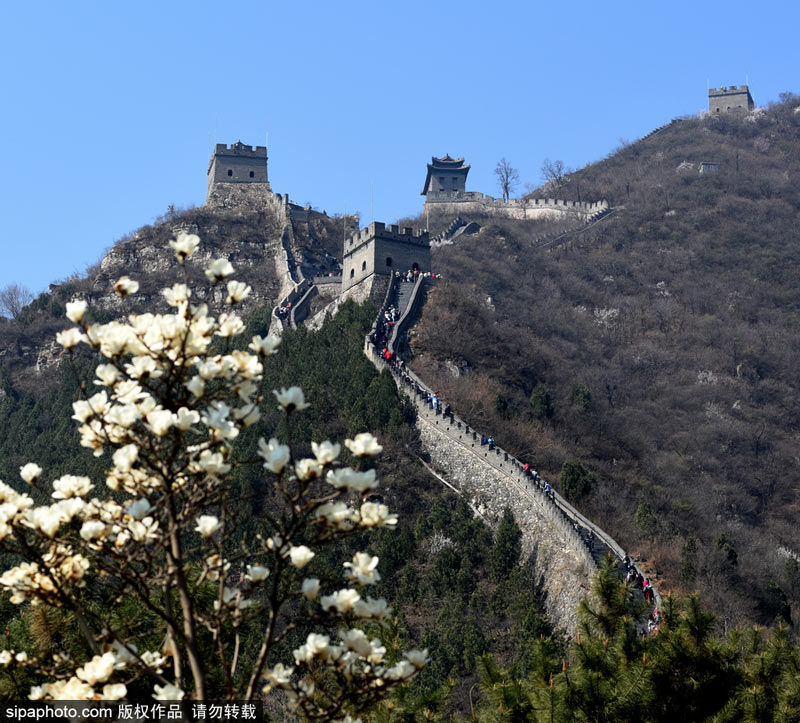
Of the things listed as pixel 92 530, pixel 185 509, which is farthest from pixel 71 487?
pixel 185 509

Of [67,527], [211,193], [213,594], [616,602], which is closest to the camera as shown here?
[67,527]

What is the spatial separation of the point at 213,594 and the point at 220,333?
5619 millimetres

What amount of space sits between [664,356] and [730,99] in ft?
232

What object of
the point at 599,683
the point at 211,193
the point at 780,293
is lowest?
the point at 599,683

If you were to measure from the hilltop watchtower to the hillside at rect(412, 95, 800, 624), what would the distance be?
15.7 m

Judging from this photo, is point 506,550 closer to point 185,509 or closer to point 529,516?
point 529,516

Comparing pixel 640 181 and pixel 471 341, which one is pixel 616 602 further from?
pixel 640 181

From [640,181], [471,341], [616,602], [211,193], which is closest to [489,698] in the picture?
[616,602]

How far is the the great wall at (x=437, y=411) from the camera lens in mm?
33031

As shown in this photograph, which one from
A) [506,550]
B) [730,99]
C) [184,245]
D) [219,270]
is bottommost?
[219,270]

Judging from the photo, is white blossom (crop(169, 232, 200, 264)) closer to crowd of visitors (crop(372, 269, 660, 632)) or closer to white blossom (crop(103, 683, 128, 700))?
white blossom (crop(103, 683, 128, 700))

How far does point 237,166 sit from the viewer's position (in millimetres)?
84688

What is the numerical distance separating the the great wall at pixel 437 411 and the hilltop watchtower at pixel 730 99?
42711mm

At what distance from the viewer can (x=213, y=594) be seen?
1112 centimetres
